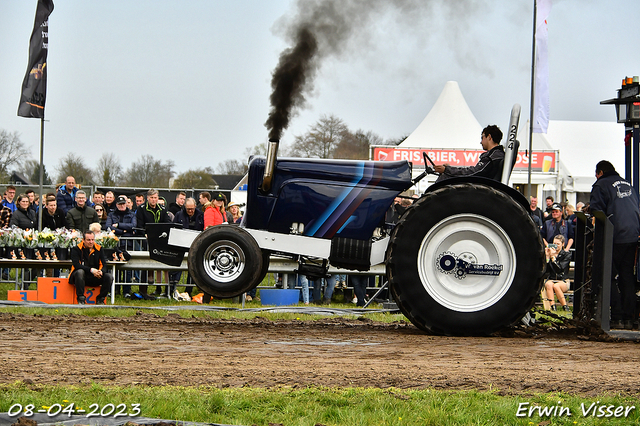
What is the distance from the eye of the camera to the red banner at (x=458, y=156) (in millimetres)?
24438

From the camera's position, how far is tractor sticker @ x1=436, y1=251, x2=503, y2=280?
249 inches

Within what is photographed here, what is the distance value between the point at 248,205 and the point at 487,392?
335 cm

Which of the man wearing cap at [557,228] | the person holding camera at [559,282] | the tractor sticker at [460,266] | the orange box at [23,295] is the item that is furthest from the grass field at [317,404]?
the man wearing cap at [557,228]

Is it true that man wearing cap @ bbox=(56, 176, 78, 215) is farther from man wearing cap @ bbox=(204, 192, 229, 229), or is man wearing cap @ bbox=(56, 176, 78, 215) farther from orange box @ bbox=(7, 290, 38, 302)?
man wearing cap @ bbox=(204, 192, 229, 229)

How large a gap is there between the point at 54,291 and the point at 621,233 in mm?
8223

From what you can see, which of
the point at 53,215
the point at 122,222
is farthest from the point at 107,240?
the point at 53,215

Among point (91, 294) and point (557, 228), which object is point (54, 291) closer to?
point (91, 294)

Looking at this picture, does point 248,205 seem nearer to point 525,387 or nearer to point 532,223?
point 532,223

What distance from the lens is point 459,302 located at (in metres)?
6.30

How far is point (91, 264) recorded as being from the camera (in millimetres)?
11180

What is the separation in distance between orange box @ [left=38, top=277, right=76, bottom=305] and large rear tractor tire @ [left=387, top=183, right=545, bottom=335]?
6.60m

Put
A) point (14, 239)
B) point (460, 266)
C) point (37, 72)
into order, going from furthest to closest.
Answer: point (37, 72) → point (14, 239) → point (460, 266)

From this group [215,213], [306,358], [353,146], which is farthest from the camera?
[353,146]

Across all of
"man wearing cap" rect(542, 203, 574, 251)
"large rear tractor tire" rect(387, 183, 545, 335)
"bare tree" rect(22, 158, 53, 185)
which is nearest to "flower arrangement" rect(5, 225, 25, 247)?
"large rear tractor tire" rect(387, 183, 545, 335)
